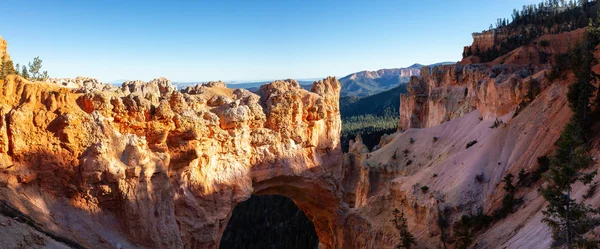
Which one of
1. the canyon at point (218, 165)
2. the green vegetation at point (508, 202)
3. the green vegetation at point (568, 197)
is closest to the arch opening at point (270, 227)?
the canyon at point (218, 165)

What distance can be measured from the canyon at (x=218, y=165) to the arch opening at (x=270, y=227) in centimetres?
2039

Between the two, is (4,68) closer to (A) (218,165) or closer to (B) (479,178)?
(A) (218,165)

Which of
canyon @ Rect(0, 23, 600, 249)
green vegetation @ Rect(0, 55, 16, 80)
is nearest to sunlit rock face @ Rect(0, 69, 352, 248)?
canyon @ Rect(0, 23, 600, 249)

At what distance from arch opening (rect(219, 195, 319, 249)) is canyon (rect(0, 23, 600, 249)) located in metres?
20.4

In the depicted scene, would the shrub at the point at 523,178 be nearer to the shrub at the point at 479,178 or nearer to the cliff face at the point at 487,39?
the shrub at the point at 479,178

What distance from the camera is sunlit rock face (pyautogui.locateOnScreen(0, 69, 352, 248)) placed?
48.9 ft

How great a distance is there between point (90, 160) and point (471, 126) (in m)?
27.9

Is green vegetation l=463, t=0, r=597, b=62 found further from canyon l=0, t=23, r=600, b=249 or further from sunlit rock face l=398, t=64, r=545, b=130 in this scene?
canyon l=0, t=23, r=600, b=249

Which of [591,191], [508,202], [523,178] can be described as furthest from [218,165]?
[591,191]

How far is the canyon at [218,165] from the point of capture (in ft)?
47.8

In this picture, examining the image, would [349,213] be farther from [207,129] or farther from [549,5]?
[549,5]

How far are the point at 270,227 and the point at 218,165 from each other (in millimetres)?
35757

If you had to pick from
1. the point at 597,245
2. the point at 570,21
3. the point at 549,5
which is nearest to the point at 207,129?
the point at 597,245

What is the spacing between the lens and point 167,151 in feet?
61.7
